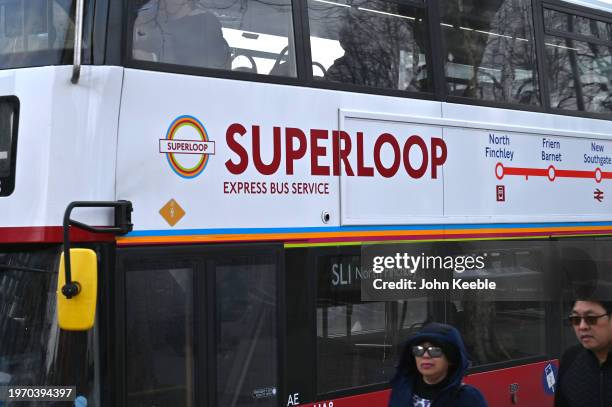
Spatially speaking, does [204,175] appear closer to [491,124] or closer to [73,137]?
[73,137]

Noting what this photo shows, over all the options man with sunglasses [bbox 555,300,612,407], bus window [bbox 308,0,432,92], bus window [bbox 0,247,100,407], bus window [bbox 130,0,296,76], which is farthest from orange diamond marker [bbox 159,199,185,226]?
man with sunglasses [bbox 555,300,612,407]

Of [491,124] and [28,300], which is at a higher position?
[491,124]

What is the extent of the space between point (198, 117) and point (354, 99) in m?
1.38

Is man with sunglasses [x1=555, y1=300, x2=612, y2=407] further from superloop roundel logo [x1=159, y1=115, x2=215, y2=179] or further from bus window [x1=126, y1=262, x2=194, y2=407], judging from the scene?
superloop roundel logo [x1=159, y1=115, x2=215, y2=179]

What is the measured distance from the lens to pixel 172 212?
5367 mm

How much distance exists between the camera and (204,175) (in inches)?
218

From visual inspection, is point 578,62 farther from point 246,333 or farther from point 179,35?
point 246,333

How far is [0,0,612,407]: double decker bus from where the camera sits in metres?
5.07

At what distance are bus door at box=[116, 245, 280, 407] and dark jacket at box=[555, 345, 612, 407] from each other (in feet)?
7.17

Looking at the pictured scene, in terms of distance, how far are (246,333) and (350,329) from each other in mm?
949

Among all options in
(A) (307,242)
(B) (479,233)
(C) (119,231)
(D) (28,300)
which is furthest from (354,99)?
(D) (28,300)

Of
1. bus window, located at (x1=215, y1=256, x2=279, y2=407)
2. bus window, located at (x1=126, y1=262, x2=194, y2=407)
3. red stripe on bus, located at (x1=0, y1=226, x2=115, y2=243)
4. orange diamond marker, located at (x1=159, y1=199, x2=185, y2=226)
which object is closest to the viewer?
red stripe on bus, located at (x1=0, y1=226, x2=115, y2=243)

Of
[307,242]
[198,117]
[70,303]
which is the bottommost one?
[70,303]

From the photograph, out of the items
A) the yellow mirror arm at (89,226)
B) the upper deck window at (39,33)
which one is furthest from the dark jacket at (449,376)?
the upper deck window at (39,33)
